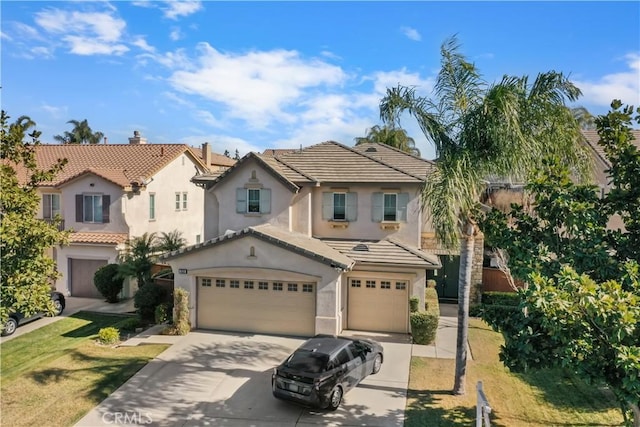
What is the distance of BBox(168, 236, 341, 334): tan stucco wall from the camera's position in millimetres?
17609

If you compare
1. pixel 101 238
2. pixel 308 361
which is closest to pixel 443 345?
pixel 308 361

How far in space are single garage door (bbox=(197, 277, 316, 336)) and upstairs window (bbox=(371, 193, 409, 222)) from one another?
4842 millimetres

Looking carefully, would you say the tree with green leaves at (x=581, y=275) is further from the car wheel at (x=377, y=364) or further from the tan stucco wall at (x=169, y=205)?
the tan stucco wall at (x=169, y=205)

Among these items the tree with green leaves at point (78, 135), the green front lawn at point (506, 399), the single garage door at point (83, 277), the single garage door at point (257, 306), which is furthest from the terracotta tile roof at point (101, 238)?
the tree with green leaves at point (78, 135)

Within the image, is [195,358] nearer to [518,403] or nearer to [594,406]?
[518,403]

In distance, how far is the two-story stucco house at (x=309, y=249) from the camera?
1806cm

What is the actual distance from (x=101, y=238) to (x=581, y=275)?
2301 centimetres

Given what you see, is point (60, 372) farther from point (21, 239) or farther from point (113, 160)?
point (113, 160)

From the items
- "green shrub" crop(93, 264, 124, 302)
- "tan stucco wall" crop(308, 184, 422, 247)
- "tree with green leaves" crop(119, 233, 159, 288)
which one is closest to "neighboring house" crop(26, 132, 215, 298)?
"green shrub" crop(93, 264, 124, 302)

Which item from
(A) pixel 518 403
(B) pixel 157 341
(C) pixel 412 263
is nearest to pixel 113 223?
(B) pixel 157 341

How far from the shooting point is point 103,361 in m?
15.2

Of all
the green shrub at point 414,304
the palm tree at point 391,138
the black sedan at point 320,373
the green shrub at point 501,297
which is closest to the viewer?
the black sedan at point 320,373

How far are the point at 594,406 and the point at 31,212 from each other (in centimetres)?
1552

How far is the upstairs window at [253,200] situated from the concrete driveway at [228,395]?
21.9ft
